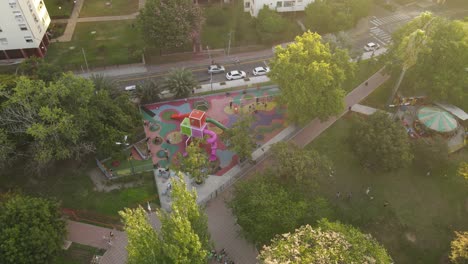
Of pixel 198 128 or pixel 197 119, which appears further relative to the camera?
pixel 198 128

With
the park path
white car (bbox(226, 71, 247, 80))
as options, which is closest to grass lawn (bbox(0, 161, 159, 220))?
the park path

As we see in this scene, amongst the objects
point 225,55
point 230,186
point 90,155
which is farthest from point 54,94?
point 225,55

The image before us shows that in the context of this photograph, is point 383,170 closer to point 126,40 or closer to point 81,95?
point 81,95

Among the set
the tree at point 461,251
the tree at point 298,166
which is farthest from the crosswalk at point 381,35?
the tree at point 461,251

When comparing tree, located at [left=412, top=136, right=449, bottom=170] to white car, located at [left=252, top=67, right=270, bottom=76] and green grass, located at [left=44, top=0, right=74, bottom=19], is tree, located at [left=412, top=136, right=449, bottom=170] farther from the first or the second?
green grass, located at [left=44, top=0, right=74, bottom=19]

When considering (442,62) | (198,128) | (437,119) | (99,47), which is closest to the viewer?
(198,128)

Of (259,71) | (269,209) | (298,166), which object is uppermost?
(298,166)

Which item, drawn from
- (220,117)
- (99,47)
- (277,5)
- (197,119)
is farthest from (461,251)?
(99,47)

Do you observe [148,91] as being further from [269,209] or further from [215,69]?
[269,209]
